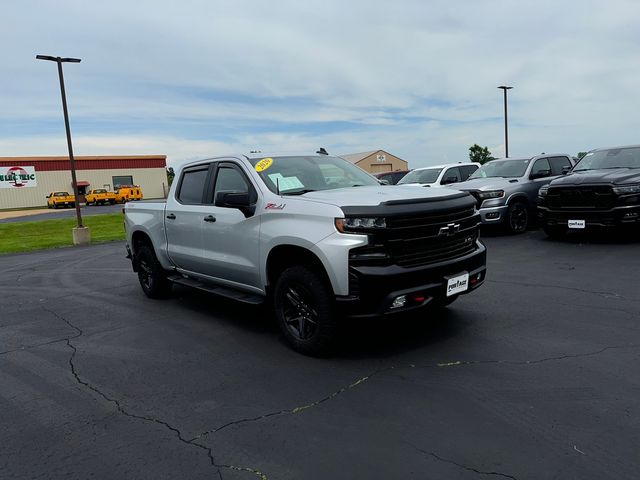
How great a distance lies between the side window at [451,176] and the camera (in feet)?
45.9

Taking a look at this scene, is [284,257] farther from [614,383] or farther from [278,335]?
[614,383]

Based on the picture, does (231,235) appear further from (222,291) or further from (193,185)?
(193,185)

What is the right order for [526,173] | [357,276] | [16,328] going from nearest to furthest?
[357,276], [16,328], [526,173]

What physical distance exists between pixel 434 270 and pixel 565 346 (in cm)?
137

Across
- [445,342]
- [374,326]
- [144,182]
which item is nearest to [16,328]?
[374,326]

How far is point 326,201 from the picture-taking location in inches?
171

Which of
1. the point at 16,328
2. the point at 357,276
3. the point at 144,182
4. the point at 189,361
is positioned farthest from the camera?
the point at 144,182

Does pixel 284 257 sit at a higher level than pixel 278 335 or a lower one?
higher

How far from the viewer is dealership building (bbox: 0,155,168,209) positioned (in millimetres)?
55375

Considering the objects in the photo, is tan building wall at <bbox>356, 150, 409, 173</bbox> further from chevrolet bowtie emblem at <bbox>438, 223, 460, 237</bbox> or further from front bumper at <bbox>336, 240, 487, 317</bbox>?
front bumper at <bbox>336, 240, 487, 317</bbox>

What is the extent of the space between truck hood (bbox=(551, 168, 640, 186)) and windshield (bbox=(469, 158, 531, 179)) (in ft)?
7.26

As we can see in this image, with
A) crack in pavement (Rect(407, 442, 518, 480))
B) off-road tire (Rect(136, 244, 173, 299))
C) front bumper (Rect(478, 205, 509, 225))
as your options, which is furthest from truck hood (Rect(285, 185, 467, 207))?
front bumper (Rect(478, 205, 509, 225))

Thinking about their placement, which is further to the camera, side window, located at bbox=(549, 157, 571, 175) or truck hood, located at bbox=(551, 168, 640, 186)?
side window, located at bbox=(549, 157, 571, 175)

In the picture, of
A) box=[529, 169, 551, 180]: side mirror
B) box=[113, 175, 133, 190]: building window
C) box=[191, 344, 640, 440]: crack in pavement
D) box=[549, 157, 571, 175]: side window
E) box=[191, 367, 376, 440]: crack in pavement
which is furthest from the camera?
box=[113, 175, 133, 190]: building window
